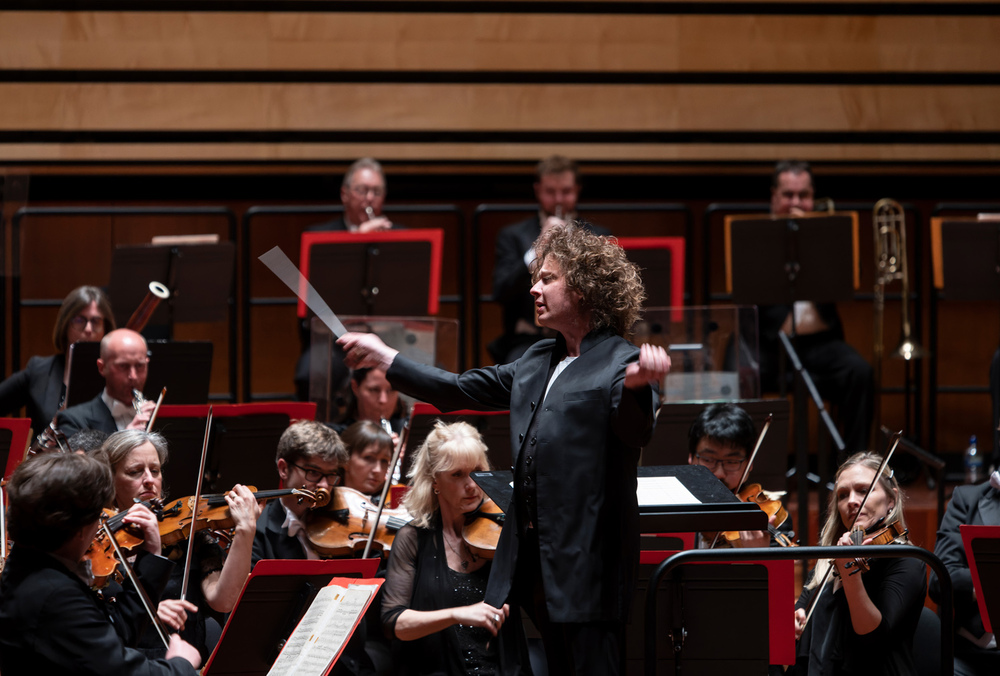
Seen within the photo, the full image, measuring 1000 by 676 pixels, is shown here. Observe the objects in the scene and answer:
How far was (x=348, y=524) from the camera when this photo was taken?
339 centimetres

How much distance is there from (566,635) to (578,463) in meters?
0.36

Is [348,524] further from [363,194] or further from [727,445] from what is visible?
[363,194]

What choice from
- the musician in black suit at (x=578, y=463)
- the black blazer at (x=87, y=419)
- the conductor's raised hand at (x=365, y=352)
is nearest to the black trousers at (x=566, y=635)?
the musician in black suit at (x=578, y=463)

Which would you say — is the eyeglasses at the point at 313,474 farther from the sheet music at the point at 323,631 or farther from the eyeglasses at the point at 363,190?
the eyeglasses at the point at 363,190

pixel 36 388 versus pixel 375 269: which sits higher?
pixel 375 269

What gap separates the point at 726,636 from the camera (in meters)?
2.80

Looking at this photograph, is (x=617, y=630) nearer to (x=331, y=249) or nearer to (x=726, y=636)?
(x=726, y=636)

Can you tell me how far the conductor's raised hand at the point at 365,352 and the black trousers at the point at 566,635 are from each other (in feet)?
1.73

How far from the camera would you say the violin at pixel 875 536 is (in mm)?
2883

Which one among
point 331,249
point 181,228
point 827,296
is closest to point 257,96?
point 181,228

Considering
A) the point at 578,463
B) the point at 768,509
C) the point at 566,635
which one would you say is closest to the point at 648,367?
the point at 578,463

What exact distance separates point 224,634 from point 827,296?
3134mm

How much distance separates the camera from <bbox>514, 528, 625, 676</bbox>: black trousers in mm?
2410

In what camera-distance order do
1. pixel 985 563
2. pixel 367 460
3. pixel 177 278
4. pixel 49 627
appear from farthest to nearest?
pixel 177 278, pixel 367 460, pixel 985 563, pixel 49 627
